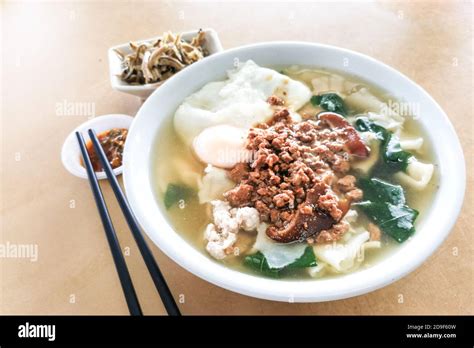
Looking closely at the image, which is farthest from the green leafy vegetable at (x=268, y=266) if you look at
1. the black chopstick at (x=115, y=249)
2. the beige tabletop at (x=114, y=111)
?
the black chopstick at (x=115, y=249)

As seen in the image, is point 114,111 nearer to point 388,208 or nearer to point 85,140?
point 85,140

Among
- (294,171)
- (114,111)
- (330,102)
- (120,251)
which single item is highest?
(330,102)

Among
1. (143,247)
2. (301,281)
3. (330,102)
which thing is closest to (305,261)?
(301,281)

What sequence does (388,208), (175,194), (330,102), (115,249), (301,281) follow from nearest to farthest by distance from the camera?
(301,281) → (115,249) → (388,208) → (175,194) → (330,102)

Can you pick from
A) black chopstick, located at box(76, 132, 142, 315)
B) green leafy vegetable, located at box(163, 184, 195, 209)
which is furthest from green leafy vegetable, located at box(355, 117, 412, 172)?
black chopstick, located at box(76, 132, 142, 315)

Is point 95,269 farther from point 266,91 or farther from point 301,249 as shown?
point 266,91
